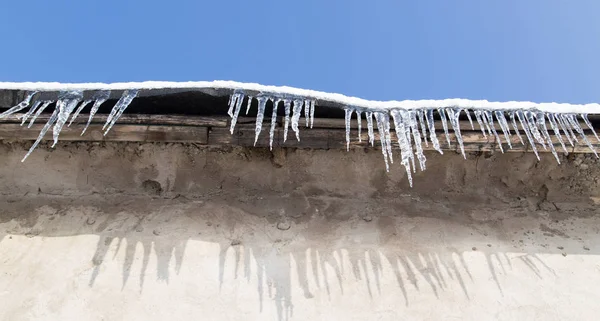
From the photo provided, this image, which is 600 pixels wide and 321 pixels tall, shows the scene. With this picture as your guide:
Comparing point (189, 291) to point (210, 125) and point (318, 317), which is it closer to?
point (318, 317)

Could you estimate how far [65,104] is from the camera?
251cm

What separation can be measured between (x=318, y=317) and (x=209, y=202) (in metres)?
0.99

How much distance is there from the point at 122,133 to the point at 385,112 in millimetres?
1515

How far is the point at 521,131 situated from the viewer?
286 cm

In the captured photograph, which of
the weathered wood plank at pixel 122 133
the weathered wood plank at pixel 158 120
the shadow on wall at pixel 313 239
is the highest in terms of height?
the weathered wood plank at pixel 158 120

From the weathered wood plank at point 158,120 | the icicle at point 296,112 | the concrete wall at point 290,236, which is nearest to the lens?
the concrete wall at point 290,236

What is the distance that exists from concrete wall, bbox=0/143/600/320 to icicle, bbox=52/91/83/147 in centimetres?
41

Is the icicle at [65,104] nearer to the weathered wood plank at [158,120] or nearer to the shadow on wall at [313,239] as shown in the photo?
the weathered wood plank at [158,120]

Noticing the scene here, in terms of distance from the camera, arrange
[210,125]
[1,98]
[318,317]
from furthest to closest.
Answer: [210,125]
[1,98]
[318,317]

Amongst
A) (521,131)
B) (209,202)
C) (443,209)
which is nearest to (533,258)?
(443,209)

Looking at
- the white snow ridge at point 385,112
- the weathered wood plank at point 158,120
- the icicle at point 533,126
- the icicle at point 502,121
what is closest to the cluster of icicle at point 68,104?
the white snow ridge at point 385,112

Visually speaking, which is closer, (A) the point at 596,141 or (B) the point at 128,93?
(B) the point at 128,93

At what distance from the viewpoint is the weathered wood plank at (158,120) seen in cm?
267

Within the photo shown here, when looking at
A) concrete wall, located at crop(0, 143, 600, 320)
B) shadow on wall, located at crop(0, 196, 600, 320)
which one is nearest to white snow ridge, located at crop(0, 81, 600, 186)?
concrete wall, located at crop(0, 143, 600, 320)
